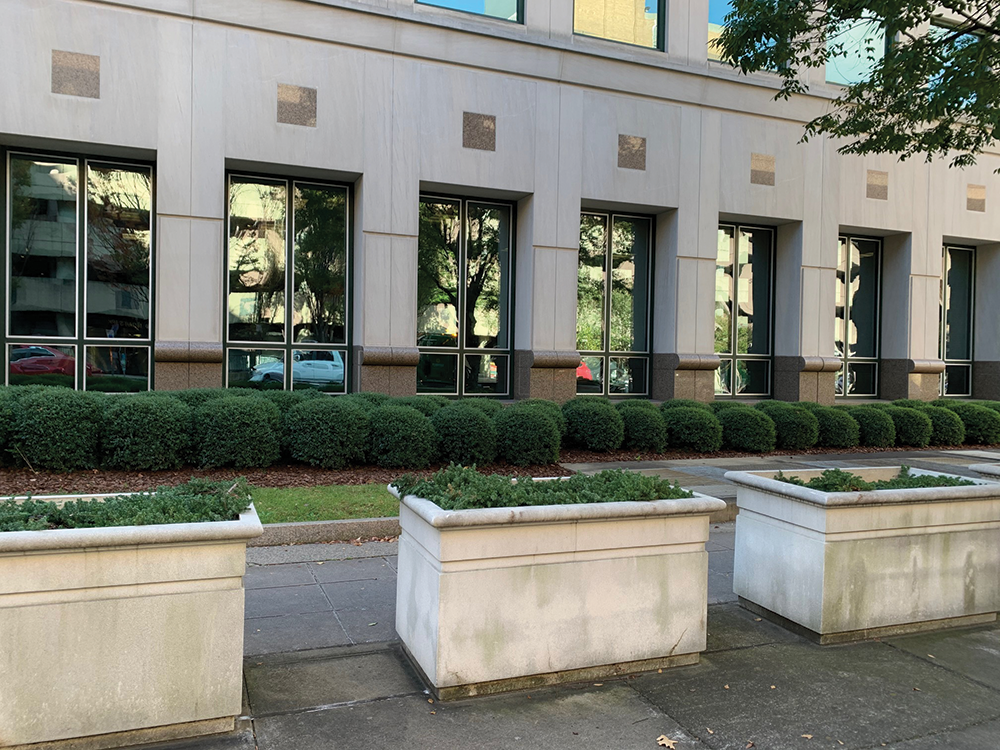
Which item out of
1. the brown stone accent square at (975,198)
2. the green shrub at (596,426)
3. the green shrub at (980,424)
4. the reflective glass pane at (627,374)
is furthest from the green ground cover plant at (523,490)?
the brown stone accent square at (975,198)

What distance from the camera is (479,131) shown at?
1468 cm

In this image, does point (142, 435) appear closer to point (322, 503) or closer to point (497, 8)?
point (322, 503)

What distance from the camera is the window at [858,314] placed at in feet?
63.9

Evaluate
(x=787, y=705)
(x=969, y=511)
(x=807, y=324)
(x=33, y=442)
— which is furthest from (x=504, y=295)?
(x=787, y=705)

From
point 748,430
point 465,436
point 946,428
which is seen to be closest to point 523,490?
point 465,436

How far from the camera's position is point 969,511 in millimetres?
5602

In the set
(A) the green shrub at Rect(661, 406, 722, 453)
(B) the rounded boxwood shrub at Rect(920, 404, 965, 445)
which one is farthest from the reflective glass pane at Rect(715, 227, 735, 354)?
(A) the green shrub at Rect(661, 406, 722, 453)

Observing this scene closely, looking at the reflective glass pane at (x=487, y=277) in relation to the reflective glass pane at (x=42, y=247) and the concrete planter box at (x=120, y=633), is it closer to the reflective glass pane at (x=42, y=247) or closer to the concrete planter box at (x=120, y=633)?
the reflective glass pane at (x=42, y=247)

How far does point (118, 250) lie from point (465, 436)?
7289mm

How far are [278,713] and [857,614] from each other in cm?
382

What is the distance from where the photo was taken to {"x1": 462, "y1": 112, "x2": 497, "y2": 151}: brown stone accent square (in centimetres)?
1457

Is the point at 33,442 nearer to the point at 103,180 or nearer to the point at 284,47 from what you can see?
the point at 103,180

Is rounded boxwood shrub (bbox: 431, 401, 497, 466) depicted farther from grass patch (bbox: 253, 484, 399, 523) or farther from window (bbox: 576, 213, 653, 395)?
window (bbox: 576, 213, 653, 395)

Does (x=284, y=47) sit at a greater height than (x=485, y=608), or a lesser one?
greater
